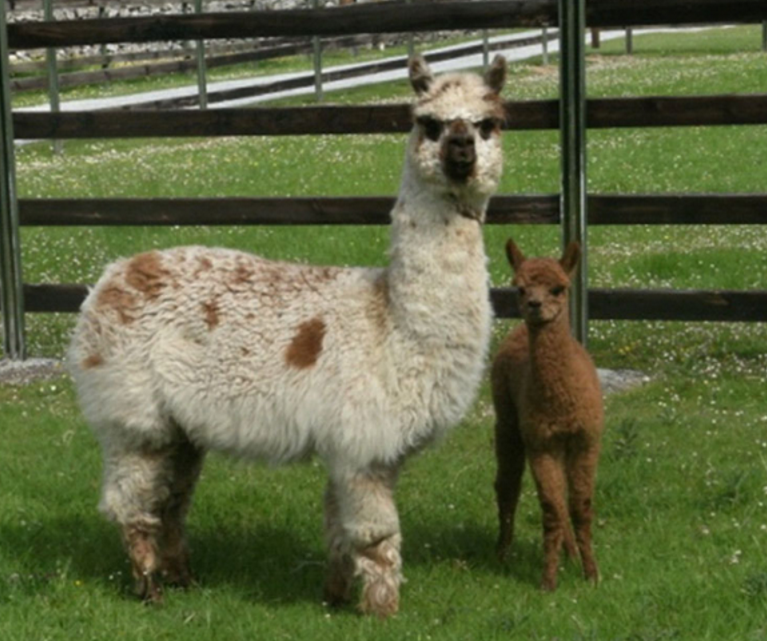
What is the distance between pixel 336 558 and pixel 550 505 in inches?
32.9

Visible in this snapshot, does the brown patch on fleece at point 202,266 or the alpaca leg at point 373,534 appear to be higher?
the brown patch on fleece at point 202,266

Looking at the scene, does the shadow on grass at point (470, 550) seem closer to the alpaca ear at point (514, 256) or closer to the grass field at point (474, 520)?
the grass field at point (474, 520)

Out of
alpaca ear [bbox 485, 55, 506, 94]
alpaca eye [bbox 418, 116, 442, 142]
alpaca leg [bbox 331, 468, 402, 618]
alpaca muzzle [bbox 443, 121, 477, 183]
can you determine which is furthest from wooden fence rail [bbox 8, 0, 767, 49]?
alpaca leg [bbox 331, 468, 402, 618]

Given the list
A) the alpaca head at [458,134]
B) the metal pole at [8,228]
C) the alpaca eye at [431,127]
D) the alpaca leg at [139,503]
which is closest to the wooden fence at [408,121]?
the metal pole at [8,228]

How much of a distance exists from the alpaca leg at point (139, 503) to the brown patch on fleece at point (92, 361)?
349 mm

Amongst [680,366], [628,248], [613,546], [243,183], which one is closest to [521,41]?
[243,183]

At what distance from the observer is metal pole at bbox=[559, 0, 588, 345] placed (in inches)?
387

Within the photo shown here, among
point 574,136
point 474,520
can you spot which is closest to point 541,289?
point 474,520

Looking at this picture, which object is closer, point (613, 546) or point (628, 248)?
point (613, 546)

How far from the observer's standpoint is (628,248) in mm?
14234

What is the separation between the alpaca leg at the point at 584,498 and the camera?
21.9ft

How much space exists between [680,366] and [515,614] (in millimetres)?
4460

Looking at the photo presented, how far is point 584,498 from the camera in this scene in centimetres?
667

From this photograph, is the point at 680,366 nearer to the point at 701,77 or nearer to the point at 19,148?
the point at 19,148
